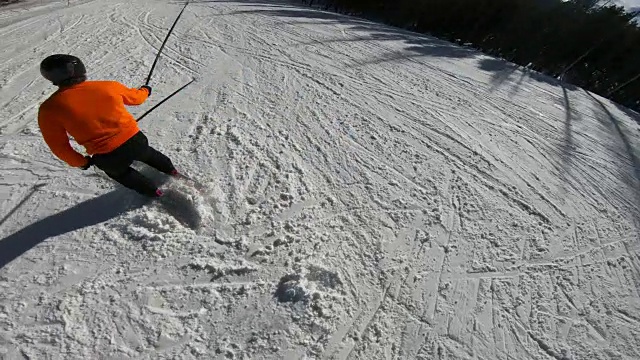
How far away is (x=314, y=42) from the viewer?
25.3ft

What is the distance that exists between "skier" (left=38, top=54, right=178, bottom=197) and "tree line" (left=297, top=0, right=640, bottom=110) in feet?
35.0

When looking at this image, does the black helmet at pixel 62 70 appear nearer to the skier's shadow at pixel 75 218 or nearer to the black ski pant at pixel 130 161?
the black ski pant at pixel 130 161

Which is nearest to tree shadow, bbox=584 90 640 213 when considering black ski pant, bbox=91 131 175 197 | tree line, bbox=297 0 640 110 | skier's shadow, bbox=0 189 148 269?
tree line, bbox=297 0 640 110

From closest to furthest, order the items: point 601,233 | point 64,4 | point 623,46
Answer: point 601,233 < point 64,4 < point 623,46

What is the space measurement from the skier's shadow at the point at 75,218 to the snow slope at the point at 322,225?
15 millimetres

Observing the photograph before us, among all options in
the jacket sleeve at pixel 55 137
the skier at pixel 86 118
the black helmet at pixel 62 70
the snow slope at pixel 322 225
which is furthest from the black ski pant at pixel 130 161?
the black helmet at pixel 62 70

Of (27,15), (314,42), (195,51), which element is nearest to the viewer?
(195,51)

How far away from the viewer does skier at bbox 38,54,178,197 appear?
2.74 m

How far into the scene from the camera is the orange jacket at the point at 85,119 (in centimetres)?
275

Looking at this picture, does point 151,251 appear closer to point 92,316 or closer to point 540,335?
point 92,316

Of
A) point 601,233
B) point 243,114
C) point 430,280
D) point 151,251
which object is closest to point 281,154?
point 243,114

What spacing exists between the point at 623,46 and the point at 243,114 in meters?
10.7

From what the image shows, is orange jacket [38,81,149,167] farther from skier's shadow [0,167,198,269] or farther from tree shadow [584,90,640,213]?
tree shadow [584,90,640,213]

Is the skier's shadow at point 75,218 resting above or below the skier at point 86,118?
below
